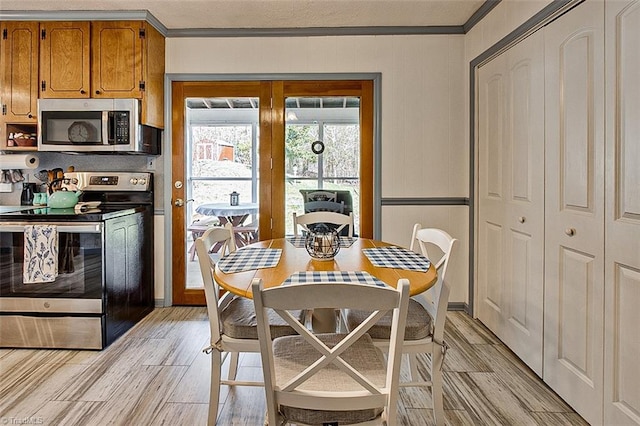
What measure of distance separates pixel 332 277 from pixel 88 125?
2541mm

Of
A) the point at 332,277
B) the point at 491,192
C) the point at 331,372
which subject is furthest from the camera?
the point at 491,192

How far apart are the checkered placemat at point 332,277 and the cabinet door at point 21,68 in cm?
283

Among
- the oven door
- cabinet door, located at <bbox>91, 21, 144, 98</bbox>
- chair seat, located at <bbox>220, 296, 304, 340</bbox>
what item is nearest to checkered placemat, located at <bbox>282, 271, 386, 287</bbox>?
chair seat, located at <bbox>220, 296, 304, 340</bbox>

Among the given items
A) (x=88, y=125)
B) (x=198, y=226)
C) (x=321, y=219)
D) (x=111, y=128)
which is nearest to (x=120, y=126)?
(x=111, y=128)

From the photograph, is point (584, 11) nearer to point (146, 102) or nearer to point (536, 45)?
point (536, 45)

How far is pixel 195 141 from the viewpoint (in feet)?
11.9

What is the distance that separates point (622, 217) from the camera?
1.69 m

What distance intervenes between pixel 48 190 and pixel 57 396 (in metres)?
1.76

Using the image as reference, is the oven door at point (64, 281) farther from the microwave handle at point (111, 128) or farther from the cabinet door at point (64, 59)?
the cabinet door at point (64, 59)

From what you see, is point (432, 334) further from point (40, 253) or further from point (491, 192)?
point (40, 253)

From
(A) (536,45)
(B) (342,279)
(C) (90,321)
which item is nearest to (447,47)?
(A) (536,45)

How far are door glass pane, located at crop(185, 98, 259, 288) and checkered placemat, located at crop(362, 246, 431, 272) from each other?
1.72 meters

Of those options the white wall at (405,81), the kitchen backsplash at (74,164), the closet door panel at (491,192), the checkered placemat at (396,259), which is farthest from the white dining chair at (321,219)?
the kitchen backsplash at (74,164)

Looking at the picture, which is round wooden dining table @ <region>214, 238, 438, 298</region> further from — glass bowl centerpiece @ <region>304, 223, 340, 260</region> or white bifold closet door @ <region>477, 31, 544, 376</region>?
white bifold closet door @ <region>477, 31, 544, 376</region>
